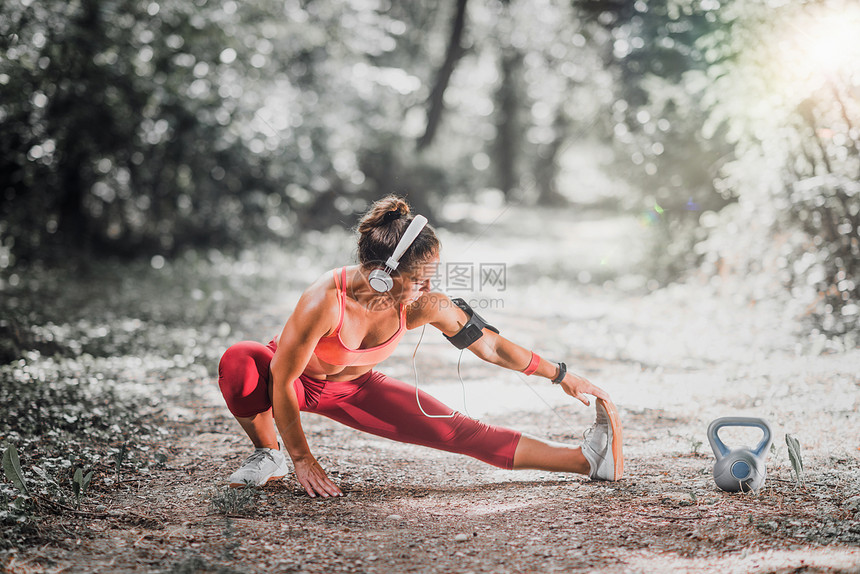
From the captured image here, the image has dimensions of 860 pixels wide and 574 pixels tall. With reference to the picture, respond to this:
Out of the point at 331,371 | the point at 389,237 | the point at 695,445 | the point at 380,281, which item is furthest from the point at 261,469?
the point at 695,445

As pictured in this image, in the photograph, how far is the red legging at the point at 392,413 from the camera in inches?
130

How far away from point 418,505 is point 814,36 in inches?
232

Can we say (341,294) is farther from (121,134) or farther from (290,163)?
(290,163)

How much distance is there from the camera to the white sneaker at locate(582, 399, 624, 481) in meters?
3.30

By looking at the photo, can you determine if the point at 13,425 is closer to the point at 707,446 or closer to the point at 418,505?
the point at 418,505

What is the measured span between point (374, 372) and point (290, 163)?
9.62 metres

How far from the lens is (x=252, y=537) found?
2734 mm

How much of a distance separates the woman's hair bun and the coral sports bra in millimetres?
217

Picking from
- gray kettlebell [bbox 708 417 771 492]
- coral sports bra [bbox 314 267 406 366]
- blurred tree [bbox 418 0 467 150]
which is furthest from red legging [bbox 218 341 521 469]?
blurred tree [bbox 418 0 467 150]

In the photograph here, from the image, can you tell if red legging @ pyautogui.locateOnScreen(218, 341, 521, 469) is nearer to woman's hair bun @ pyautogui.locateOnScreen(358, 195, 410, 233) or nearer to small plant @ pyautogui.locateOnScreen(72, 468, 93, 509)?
small plant @ pyautogui.locateOnScreen(72, 468, 93, 509)

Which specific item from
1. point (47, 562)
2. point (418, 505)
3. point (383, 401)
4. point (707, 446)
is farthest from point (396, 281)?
point (707, 446)

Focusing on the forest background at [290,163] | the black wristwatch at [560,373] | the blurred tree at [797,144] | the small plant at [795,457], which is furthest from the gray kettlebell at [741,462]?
the blurred tree at [797,144]

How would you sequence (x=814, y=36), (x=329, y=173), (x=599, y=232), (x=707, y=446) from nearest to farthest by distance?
(x=707, y=446)
(x=814, y=36)
(x=329, y=173)
(x=599, y=232)

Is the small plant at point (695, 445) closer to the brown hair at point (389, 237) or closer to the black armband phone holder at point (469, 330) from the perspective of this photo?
the black armband phone holder at point (469, 330)
